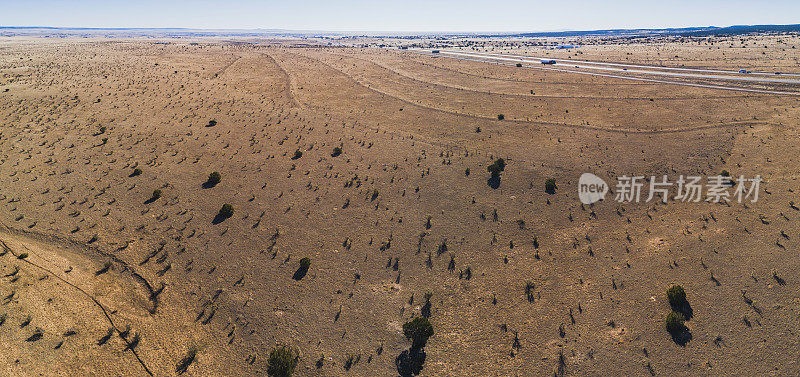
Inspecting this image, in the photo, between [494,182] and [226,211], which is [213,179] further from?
[494,182]

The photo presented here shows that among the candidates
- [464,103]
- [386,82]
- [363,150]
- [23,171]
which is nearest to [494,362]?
[363,150]

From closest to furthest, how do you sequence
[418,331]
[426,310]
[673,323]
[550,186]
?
[418,331] < [673,323] < [426,310] < [550,186]

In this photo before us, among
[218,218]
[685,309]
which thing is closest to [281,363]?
[218,218]

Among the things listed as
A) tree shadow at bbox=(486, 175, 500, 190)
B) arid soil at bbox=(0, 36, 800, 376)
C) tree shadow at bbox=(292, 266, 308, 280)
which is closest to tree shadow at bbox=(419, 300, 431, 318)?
arid soil at bbox=(0, 36, 800, 376)

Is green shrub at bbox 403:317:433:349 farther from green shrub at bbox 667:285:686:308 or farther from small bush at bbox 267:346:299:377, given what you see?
green shrub at bbox 667:285:686:308

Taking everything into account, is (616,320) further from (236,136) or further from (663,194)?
(236,136)

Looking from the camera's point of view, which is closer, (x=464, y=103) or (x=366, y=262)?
(x=366, y=262)

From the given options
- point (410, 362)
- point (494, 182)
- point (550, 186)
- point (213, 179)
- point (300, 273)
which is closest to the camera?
point (410, 362)
